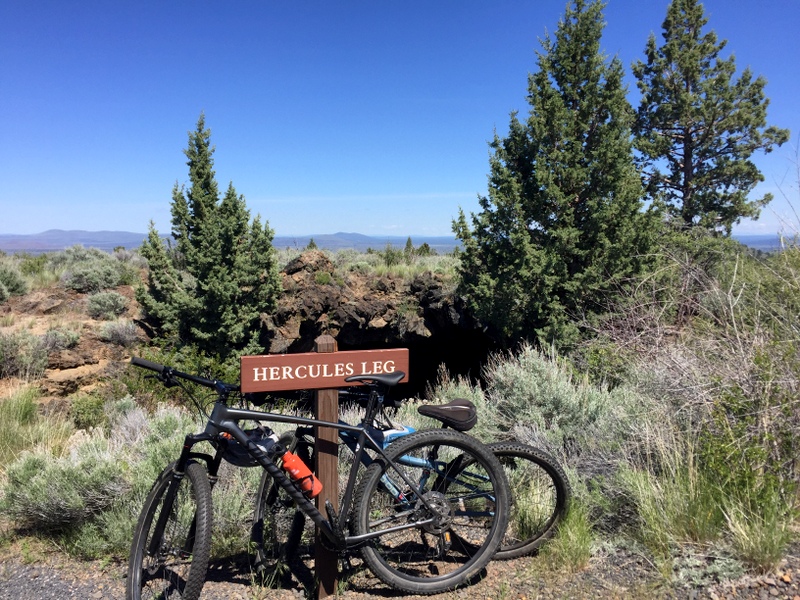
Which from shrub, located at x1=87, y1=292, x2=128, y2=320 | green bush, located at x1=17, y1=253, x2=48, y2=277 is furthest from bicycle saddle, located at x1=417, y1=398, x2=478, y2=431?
green bush, located at x1=17, y1=253, x2=48, y2=277

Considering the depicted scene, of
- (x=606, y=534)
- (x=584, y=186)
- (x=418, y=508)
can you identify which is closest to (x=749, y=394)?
(x=606, y=534)

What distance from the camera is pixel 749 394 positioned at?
9.82 feet

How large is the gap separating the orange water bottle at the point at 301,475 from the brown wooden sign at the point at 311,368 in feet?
1.11

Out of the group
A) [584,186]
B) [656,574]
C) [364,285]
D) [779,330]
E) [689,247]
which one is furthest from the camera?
[364,285]

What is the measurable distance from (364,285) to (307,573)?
1362cm

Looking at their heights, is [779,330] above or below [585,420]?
above

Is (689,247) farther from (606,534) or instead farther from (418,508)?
(418,508)

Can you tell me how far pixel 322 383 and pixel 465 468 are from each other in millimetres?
994

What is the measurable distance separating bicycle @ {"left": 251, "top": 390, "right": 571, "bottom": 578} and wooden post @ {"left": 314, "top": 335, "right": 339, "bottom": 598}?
3.9 inches

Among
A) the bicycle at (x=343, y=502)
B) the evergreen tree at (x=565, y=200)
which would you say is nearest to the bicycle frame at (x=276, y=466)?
the bicycle at (x=343, y=502)

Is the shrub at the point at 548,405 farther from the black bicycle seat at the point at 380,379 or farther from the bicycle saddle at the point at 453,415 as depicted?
the black bicycle seat at the point at 380,379

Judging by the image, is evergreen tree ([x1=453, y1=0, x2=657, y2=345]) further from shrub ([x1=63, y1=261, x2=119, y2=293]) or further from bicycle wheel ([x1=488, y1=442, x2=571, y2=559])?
shrub ([x1=63, y1=261, x2=119, y2=293])

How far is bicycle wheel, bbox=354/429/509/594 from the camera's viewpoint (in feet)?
8.25

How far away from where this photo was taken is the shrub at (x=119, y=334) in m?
11.4
